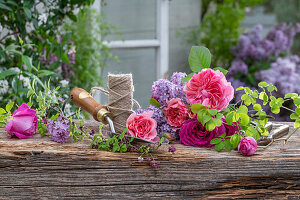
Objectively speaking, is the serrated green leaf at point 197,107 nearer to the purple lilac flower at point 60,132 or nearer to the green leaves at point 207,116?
the green leaves at point 207,116

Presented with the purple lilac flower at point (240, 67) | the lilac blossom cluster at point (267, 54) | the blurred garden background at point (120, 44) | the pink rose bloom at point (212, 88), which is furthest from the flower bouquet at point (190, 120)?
the purple lilac flower at point (240, 67)

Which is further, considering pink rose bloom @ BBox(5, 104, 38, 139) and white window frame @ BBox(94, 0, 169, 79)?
white window frame @ BBox(94, 0, 169, 79)

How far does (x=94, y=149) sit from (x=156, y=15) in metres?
2.46

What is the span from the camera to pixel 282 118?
9.30 ft

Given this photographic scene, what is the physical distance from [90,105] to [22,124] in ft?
0.62

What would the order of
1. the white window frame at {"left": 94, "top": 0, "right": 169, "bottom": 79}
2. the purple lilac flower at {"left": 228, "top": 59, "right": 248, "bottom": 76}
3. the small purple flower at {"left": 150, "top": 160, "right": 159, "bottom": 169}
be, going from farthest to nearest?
the purple lilac flower at {"left": 228, "top": 59, "right": 248, "bottom": 76} → the white window frame at {"left": 94, "top": 0, "right": 169, "bottom": 79} → the small purple flower at {"left": 150, "top": 160, "right": 159, "bottom": 169}

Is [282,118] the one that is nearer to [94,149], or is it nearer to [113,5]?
[113,5]

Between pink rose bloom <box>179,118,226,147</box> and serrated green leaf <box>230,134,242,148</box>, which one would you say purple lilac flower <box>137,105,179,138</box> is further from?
serrated green leaf <box>230,134,242,148</box>

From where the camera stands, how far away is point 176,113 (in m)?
1.08

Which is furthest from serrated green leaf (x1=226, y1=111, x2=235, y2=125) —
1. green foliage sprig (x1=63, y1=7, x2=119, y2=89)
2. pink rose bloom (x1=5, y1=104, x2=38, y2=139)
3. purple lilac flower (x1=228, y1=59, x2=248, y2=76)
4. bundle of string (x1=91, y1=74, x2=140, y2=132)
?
purple lilac flower (x1=228, y1=59, x2=248, y2=76)

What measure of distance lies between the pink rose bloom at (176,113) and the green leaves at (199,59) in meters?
0.11

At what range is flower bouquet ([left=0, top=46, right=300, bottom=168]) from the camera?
3.29 feet

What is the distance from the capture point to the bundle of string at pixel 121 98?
3.64 ft

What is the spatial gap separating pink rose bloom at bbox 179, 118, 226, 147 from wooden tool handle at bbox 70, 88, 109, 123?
0.22 m
